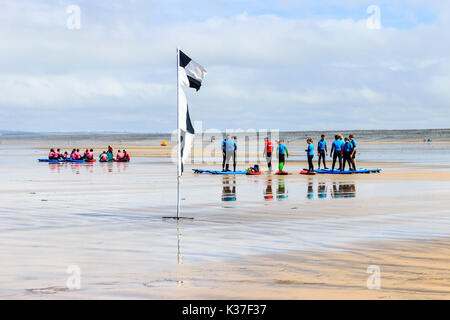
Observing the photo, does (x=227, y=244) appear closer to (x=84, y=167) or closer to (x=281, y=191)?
(x=281, y=191)

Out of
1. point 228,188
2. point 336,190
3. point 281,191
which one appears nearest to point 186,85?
point 281,191

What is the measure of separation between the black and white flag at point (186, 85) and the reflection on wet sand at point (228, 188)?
15.7 feet

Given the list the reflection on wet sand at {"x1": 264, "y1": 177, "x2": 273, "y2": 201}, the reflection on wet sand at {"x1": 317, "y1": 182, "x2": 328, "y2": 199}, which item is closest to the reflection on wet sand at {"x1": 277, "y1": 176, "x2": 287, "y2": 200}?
the reflection on wet sand at {"x1": 264, "y1": 177, "x2": 273, "y2": 201}

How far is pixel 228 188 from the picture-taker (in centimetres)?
2289

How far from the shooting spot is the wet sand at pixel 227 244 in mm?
7750

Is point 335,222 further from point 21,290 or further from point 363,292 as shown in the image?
point 21,290

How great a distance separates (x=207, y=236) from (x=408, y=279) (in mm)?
4622

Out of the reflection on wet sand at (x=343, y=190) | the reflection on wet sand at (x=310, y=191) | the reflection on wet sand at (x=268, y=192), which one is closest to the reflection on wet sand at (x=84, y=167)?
the reflection on wet sand at (x=268, y=192)

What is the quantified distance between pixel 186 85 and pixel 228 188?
8836 mm

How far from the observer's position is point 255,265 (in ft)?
29.8

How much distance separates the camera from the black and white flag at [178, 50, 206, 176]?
14188 mm

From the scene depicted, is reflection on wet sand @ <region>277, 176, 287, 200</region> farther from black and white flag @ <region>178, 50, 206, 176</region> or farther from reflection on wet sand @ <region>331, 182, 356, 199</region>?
black and white flag @ <region>178, 50, 206, 176</region>

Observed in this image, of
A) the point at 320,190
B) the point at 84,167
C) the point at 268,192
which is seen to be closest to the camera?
the point at 268,192
